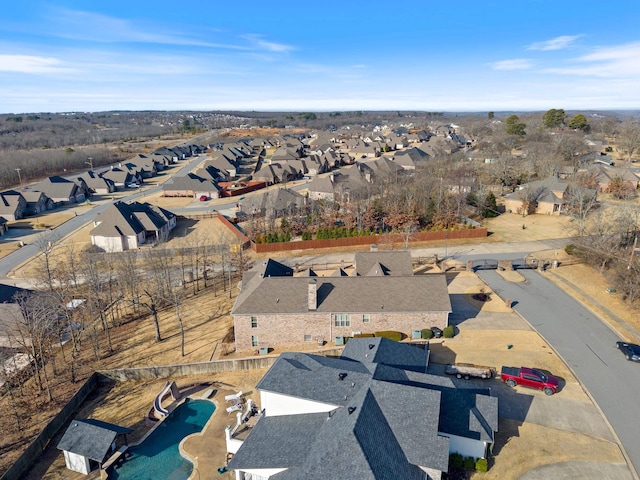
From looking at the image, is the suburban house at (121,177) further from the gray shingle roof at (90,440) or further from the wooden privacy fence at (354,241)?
the gray shingle roof at (90,440)

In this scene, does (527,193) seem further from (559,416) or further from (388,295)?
(559,416)

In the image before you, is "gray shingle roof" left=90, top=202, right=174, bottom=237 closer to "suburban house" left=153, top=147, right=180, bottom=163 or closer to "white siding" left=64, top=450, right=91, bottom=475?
"white siding" left=64, top=450, right=91, bottom=475

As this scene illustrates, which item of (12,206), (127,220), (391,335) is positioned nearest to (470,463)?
(391,335)

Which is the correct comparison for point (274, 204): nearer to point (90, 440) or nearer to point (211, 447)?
point (211, 447)

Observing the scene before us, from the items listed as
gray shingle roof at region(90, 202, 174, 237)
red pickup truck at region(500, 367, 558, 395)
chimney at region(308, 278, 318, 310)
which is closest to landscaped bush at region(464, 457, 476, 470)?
red pickup truck at region(500, 367, 558, 395)

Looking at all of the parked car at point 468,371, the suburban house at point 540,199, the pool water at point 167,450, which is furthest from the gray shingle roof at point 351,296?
the suburban house at point 540,199

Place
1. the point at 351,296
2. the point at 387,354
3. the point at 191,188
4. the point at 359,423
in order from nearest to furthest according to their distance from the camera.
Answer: the point at 359,423 < the point at 387,354 < the point at 351,296 < the point at 191,188
